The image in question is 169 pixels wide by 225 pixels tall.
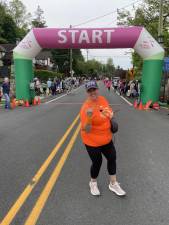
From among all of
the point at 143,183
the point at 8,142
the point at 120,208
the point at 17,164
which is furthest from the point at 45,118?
the point at 120,208

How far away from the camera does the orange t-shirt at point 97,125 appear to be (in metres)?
5.06

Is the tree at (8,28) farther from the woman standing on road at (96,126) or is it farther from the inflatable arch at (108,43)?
the woman standing on road at (96,126)

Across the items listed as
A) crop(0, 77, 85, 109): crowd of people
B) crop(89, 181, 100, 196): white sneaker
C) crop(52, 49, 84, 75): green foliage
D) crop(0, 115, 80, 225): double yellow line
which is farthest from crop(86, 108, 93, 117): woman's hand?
crop(52, 49, 84, 75): green foliage

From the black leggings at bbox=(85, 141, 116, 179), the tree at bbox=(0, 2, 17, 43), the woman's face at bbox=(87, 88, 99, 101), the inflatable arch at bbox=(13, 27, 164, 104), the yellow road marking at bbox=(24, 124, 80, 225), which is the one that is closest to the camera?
the yellow road marking at bbox=(24, 124, 80, 225)

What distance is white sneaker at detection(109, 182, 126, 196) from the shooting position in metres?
5.28

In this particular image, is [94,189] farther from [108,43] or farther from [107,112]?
[108,43]

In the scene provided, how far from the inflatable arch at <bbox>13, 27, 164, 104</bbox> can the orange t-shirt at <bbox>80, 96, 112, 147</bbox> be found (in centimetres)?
1468

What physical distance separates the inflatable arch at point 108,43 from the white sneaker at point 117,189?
1451 cm

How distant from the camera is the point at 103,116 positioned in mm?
5066

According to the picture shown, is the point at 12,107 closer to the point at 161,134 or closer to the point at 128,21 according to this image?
the point at 161,134

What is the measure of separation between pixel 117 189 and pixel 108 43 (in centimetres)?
1523

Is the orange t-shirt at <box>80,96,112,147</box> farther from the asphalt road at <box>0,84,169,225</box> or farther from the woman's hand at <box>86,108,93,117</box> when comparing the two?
the asphalt road at <box>0,84,169,225</box>

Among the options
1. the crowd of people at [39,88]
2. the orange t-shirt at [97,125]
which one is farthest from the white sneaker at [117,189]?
the crowd of people at [39,88]

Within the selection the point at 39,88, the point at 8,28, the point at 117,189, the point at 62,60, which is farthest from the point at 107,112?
the point at 62,60
